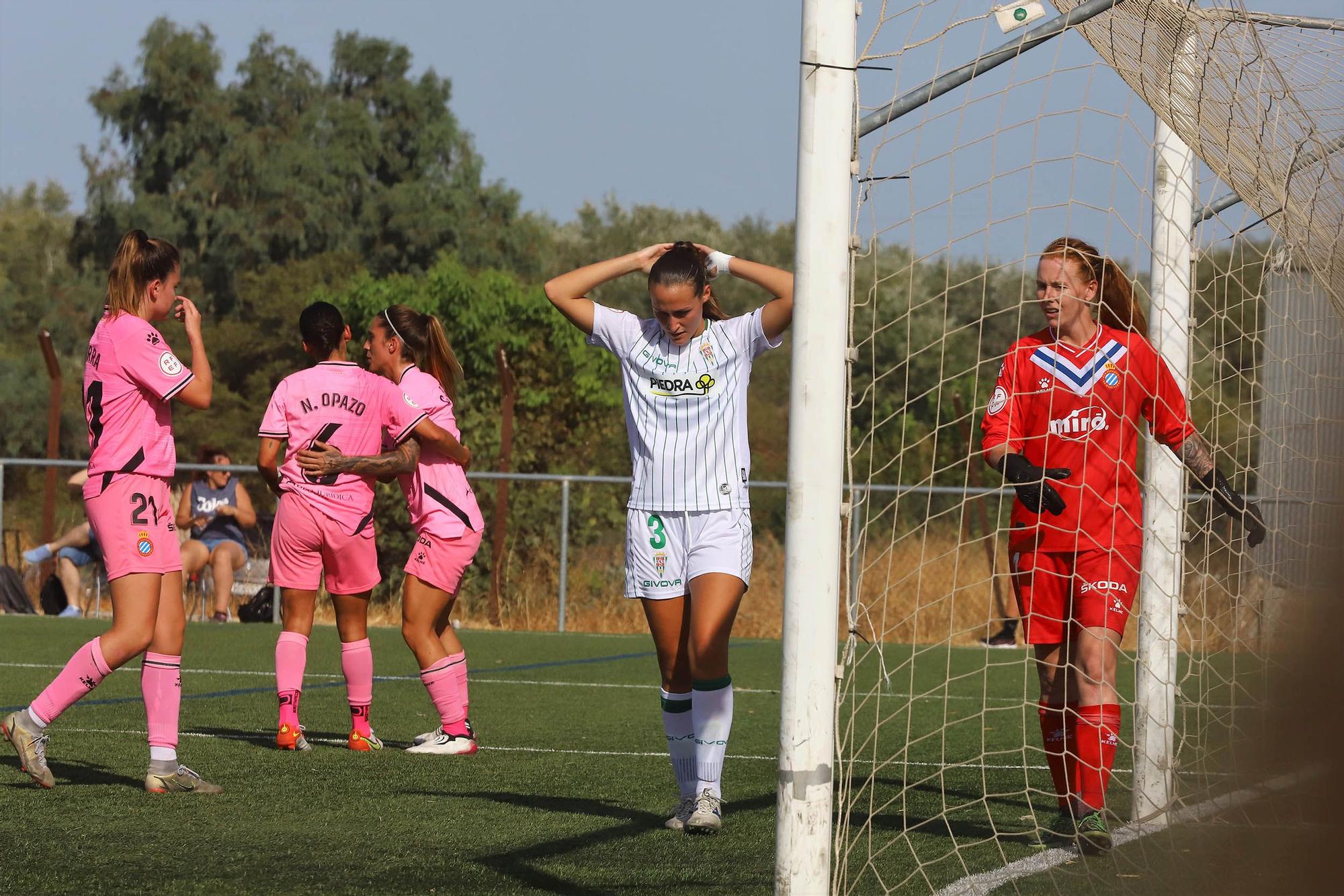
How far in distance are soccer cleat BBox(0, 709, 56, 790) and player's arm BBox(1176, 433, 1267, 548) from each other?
13.4 feet

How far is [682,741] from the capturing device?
17.9 feet

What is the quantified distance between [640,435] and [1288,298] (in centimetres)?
218

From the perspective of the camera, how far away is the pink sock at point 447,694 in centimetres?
719

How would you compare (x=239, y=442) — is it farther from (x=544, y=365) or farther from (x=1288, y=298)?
(x=1288, y=298)

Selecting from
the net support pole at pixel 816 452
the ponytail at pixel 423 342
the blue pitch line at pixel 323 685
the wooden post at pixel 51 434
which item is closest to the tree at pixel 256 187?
the wooden post at pixel 51 434

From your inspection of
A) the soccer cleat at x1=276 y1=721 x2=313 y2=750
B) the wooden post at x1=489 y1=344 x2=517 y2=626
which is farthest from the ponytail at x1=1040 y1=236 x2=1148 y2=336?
the wooden post at x1=489 y1=344 x2=517 y2=626

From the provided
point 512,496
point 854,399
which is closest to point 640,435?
point 854,399

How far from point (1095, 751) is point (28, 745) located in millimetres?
3683

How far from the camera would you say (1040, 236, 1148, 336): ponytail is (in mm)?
5242

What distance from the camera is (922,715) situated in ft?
29.6

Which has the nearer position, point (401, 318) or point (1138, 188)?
point (1138, 188)

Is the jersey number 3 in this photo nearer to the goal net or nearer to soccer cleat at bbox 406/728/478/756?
the goal net

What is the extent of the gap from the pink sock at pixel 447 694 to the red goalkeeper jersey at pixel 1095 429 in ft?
9.70

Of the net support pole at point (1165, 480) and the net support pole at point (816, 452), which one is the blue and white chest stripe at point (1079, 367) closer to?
the net support pole at point (1165, 480)
